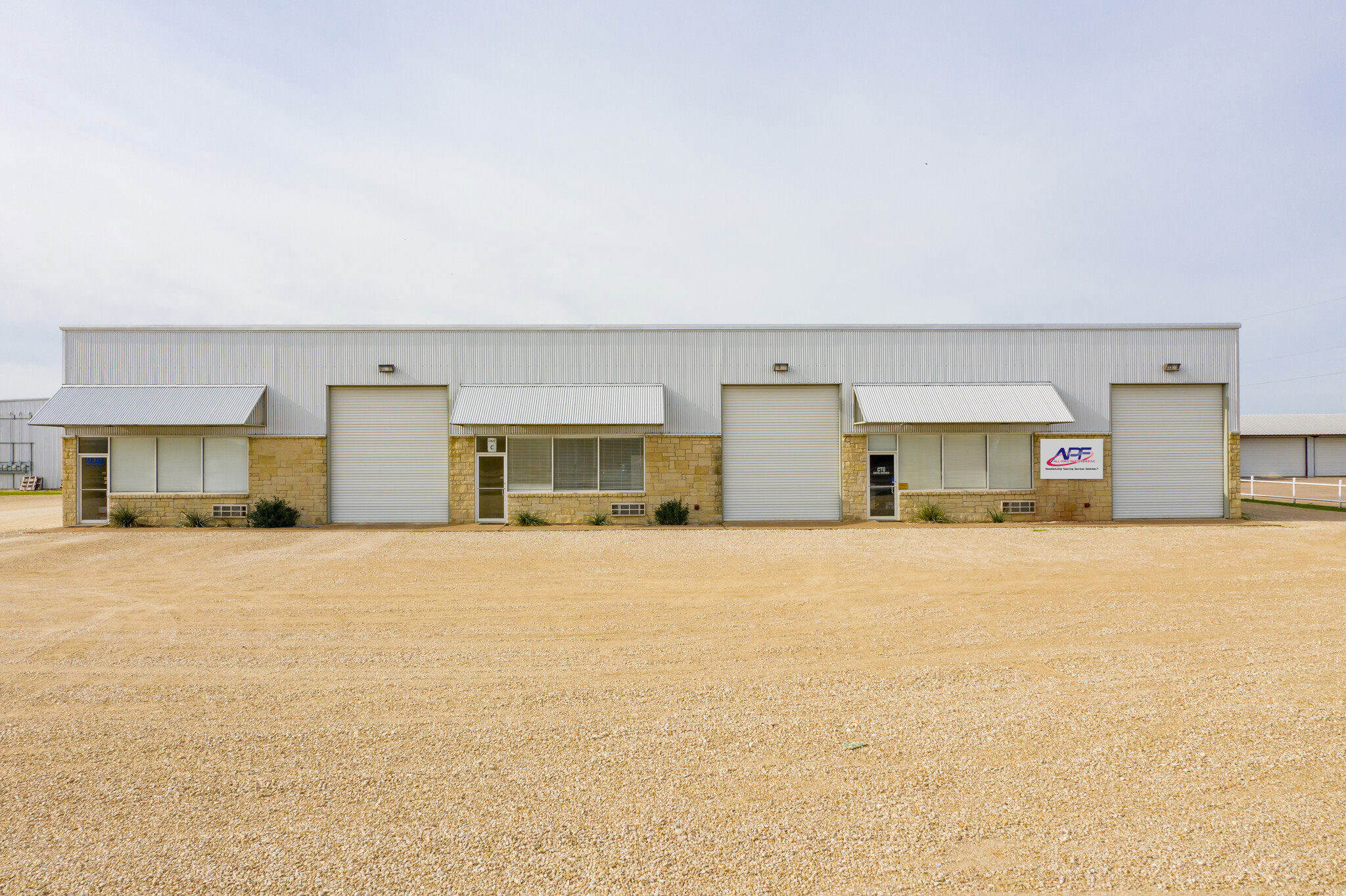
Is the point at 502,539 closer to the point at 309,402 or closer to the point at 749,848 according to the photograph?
the point at 309,402

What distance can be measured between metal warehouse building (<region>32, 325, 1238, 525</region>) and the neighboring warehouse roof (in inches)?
1176

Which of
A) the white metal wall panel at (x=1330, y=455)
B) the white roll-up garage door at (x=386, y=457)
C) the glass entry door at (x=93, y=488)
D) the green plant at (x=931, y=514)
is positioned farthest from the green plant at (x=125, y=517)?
the white metal wall panel at (x=1330, y=455)

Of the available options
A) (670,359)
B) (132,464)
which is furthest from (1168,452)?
(132,464)

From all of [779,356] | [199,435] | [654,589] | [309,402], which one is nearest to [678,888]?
[654,589]

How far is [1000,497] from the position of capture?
1761 cm

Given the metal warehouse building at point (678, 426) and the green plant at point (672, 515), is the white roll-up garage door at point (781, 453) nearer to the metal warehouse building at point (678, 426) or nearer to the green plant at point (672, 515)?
the metal warehouse building at point (678, 426)

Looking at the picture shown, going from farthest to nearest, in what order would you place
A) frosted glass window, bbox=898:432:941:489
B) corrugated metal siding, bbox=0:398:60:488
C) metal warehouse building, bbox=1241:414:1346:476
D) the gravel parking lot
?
metal warehouse building, bbox=1241:414:1346:476 < corrugated metal siding, bbox=0:398:60:488 < frosted glass window, bbox=898:432:941:489 < the gravel parking lot

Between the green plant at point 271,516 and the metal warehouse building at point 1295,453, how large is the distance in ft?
164

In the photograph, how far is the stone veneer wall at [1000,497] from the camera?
17.6 meters

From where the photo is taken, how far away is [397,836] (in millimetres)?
3279

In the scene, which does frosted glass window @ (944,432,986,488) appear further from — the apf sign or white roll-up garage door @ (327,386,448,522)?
white roll-up garage door @ (327,386,448,522)

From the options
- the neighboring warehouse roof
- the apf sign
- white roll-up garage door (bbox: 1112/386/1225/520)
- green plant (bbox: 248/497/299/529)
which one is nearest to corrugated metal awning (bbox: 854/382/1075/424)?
the apf sign

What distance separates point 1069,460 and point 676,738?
17.1 m

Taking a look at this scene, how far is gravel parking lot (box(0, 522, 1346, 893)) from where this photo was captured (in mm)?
3076
